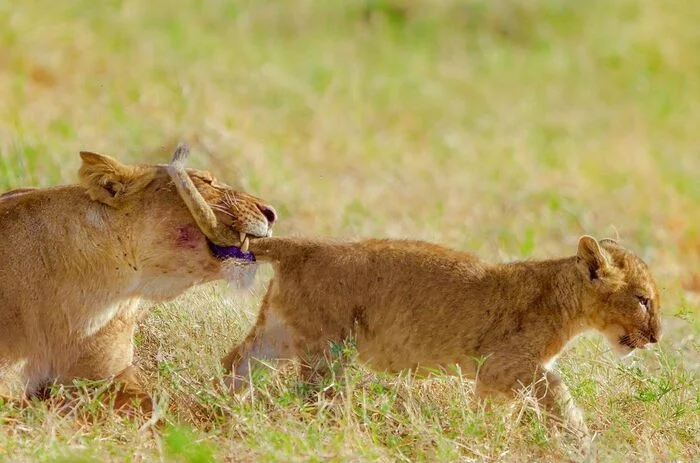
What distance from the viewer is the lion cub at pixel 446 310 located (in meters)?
5.08

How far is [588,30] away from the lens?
654 inches

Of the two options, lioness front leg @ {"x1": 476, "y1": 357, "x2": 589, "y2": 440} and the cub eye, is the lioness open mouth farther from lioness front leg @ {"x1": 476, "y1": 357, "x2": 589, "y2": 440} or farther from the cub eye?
the cub eye

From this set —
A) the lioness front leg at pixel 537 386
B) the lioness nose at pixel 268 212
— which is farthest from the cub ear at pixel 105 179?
the lioness front leg at pixel 537 386

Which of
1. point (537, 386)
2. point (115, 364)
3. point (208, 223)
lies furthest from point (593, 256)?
point (115, 364)

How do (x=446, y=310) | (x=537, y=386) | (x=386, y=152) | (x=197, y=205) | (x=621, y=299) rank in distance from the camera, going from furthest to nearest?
(x=386, y=152) → (x=621, y=299) → (x=446, y=310) → (x=537, y=386) → (x=197, y=205)

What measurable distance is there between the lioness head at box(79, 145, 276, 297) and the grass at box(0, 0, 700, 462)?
387 millimetres

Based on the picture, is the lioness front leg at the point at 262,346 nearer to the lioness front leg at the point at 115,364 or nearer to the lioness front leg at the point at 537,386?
the lioness front leg at the point at 115,364

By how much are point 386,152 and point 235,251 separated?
643 centimetres

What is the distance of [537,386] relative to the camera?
5.07 m

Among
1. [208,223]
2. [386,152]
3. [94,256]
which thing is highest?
[208,223]

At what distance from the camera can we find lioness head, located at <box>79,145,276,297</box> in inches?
195

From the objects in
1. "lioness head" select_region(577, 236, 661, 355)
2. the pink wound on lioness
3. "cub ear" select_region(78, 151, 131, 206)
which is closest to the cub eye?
"lioness head" select_region(577, 236, 661, 355)

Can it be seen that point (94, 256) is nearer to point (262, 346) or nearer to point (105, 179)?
Answer: point (105, 179)

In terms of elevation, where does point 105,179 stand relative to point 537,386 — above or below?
above
